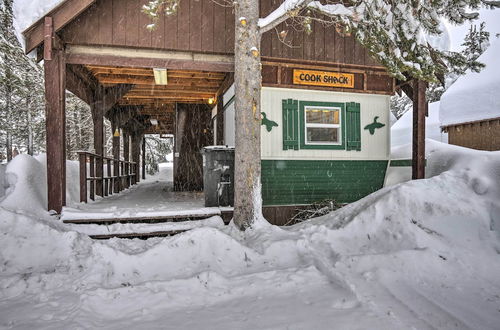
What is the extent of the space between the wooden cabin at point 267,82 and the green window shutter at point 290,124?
24 mm

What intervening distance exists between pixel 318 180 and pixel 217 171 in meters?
2.59

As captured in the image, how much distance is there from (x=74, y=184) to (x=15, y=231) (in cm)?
403

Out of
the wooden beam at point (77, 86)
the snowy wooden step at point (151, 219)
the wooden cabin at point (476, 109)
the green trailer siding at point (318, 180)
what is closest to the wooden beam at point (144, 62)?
the wooden beam at point (77, 86)

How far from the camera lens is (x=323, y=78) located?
25.8ft

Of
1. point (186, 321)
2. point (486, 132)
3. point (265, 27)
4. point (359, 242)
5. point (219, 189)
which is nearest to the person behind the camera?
point (186, 321)

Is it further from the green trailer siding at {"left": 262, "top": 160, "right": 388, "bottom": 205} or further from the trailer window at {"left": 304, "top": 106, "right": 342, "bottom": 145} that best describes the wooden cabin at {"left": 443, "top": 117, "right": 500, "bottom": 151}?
the trailer window at {"left": 304, "top": 106, "right": 342, "bottom": 145}

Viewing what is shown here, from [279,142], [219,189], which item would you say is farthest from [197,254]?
[279,142]

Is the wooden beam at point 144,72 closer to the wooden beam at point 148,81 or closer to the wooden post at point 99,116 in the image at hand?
the wooden beam at point 148,81

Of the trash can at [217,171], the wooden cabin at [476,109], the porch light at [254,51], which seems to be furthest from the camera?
the wooden cabin at [476,109]

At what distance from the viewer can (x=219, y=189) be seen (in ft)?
22.1

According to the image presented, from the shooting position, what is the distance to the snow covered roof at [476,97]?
1355cm

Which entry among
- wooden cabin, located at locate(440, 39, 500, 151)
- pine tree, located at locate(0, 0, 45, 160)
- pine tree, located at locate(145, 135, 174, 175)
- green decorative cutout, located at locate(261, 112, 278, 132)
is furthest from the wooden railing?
wooden cabin, located at locate(440, 39, 500, 151)

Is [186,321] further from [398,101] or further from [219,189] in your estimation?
[398,101]

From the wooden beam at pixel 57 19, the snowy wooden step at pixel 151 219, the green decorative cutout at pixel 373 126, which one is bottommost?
the snowy wooden step at pixel 151 219
